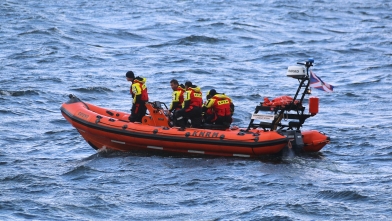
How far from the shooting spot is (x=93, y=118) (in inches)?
687

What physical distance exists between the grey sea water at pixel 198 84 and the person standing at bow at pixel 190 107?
0.78 metres

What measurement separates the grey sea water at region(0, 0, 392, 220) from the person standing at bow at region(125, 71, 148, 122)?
32.1 inches

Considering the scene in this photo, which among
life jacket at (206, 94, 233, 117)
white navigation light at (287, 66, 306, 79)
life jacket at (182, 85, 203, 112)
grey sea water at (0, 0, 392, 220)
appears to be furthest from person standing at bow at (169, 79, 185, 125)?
white navigation light at (287, 66, 306, 79)

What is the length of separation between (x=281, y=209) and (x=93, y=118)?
514 centimetres

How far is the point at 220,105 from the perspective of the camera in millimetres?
17016

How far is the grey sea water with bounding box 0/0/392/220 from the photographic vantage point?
14.2 meters

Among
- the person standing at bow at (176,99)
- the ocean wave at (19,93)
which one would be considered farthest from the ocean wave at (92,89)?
the person standing at bow at (176,99)

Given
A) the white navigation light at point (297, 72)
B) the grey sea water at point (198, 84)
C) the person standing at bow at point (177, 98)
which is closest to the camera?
the grey sea water at point (198, 84)

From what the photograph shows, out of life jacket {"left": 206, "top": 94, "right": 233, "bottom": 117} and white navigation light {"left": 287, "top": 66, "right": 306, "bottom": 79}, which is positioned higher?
white navigation light {"left": 287, "top": 66, "right": 306, "bottom": 79}

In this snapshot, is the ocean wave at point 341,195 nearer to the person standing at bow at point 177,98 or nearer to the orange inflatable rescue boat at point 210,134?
the orange inflatable rescue boat at point 210,134

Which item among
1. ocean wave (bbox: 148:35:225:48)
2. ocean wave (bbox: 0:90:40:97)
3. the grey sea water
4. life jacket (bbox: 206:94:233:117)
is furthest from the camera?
ocean wave (bbox: 148:35:225:48)

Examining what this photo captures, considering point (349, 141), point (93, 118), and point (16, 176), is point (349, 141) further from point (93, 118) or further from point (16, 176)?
point (16, 176)

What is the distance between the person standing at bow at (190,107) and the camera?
1688 centimetres

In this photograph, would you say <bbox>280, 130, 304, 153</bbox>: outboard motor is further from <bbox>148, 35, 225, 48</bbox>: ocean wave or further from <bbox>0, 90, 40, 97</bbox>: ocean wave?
<bbox>148, 35, 225, 48</bbox>: ocean wave
